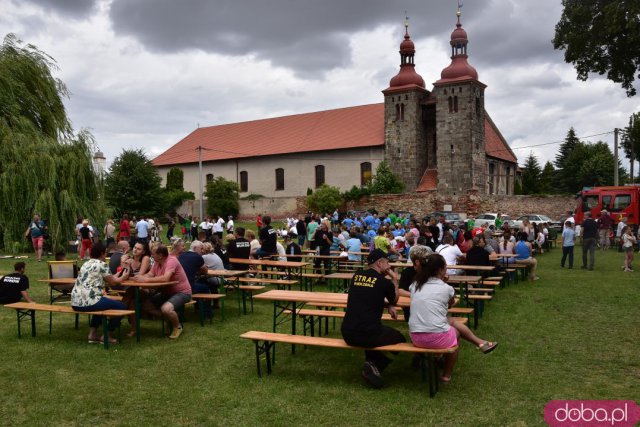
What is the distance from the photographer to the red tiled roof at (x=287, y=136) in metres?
51.8

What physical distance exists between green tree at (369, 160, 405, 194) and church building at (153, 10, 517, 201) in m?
1.52

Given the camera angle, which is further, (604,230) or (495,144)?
(495,144)

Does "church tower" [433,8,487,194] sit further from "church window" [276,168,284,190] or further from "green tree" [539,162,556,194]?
"green tree" [539,162,556,194]

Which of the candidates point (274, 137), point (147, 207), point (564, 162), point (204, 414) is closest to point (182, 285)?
point (204, 414)

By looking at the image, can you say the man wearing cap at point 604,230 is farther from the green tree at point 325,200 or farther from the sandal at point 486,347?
the green tree at point 325,200

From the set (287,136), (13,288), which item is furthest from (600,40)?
(287,136)

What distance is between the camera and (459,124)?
45.5 metres

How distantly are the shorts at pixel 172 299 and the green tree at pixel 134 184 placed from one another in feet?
118

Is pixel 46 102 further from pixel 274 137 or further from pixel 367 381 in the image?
pixel 274 137

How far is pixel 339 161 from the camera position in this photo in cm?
5144

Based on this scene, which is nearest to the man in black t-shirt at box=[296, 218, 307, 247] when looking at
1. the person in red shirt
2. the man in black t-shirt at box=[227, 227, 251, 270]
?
the man in black t-shirt at box=[227, 227, 251, 270]

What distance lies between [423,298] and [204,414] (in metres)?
2.50

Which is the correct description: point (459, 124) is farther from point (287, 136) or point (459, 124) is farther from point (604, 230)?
point (604, 230)

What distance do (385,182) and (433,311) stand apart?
40629 millimetres
